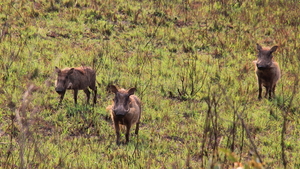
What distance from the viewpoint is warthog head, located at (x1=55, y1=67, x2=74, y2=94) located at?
26.1 ft

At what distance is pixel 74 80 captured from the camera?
8211 millimetres

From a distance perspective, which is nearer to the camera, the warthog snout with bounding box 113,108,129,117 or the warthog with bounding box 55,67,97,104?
the warthog snout with bounding box 113,108,129,117

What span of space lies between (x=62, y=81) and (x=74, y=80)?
0.25m

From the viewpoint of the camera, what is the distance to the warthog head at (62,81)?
313 inches

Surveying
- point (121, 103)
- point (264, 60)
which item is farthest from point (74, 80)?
point (264, 60)

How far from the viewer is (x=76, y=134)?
23.1ft

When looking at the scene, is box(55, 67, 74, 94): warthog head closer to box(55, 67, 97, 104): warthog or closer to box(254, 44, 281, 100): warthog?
box(55, 67, 97, 104): warthog

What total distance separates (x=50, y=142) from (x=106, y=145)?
0.69m

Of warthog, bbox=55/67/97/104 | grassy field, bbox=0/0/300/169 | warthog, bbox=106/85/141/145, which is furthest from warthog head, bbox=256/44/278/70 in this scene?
warthog, bbox=106/85/141/145

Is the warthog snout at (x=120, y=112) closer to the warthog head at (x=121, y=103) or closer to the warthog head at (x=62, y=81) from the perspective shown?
the warthog head at (x=121, y=103)

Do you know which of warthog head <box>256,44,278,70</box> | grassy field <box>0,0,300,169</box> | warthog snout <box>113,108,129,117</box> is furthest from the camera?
warthog head <box>256,44,278,70</box>

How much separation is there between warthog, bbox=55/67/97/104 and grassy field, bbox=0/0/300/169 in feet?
0.66

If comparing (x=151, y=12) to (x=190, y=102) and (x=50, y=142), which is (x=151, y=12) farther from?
(x=50, y=142)

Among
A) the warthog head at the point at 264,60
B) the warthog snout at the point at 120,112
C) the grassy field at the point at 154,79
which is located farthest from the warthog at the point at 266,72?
the warthog snout at the point at 120,112
